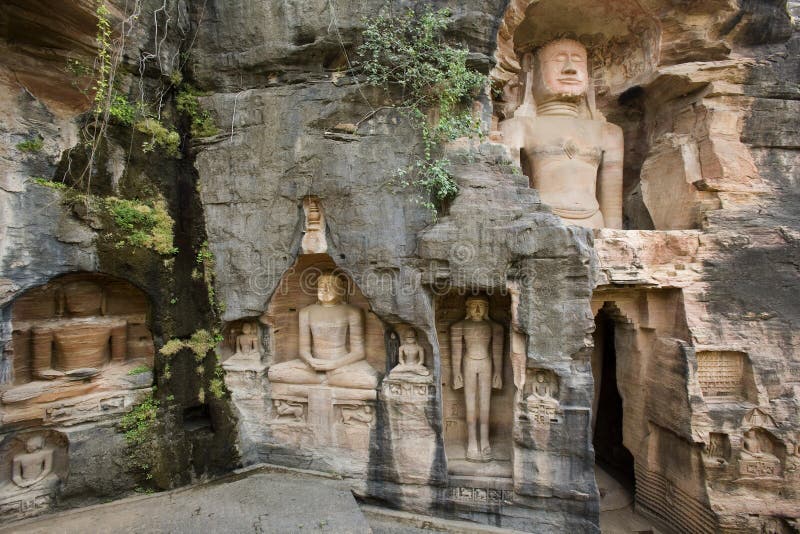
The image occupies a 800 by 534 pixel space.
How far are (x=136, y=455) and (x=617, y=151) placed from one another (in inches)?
311

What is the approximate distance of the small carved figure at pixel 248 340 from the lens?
202 inches

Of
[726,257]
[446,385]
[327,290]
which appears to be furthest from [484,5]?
[446,385]

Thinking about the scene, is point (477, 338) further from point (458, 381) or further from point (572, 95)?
point (572, 95)

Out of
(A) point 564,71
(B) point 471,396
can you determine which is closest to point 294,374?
(B) point 471,396

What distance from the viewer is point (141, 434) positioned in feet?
14.1

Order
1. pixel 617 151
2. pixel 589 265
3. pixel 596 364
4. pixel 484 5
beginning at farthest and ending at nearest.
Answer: pixel 596 364 → pixel 617 151 → pixel 484 5 → pixel 589 265

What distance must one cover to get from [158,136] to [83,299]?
218 cm

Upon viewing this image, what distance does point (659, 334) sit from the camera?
17.3 feet

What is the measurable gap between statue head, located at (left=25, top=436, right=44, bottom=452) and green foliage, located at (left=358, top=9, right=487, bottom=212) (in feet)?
16.5

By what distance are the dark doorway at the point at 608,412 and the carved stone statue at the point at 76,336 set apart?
7268mm

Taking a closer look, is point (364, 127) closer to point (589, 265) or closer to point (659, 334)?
point (589, 265)

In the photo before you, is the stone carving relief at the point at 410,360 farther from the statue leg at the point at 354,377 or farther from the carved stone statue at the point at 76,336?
the carved stone statue at the point at 76,336

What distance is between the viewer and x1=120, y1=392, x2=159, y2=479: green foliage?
14.0ft

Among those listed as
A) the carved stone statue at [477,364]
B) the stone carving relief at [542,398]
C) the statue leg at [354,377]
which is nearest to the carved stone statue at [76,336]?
the statue leg at [354,377]
